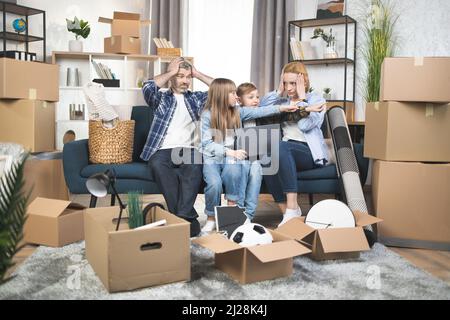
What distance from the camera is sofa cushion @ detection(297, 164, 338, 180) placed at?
2750 mm

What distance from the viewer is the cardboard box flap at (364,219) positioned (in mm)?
2229

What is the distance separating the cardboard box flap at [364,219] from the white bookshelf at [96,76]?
308 centimetres

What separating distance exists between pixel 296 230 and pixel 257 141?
2.53ft

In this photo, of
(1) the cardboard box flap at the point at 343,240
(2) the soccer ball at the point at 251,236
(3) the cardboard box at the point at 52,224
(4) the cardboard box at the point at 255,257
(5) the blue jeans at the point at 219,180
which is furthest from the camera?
(5) the blue jeans at the point at 219,180

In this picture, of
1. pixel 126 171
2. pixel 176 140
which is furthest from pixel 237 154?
pixel 126 171

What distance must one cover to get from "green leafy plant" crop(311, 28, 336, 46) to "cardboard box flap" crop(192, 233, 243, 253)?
2.97m

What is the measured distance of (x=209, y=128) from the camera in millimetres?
2713

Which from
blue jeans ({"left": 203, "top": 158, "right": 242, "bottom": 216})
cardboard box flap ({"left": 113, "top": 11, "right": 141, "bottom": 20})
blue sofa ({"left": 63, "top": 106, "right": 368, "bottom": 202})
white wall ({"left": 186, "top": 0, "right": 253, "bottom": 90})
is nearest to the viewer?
blue jeans ({"left": 203, "top": 158, "right": 242, "bottom": 216})

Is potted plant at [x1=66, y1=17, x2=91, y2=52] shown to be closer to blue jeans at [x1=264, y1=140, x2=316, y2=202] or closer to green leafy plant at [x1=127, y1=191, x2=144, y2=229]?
blue jeans at [x1=264, y1=140, x2=316, y2=202]

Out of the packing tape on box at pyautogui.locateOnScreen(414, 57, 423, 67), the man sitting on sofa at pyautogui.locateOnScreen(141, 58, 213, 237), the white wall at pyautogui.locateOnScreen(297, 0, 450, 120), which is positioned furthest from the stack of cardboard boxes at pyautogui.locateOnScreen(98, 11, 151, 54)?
the packing tape on box at pyautogui.locateOnScreen(414, 57, 423, 67)

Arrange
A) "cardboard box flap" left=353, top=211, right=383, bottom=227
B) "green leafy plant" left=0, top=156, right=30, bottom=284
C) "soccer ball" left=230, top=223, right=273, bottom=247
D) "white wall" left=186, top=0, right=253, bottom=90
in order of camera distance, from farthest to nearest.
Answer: "white wall" left=186, top=0, right=253, bottom=90 < "cardboard box flap" left=353, top=211, right=383, bottom=227 < "soccer ball" left=230, top=223, right=273, bottom=247 < "green leafy plant" left=0, top=156, right=30, bottom=284

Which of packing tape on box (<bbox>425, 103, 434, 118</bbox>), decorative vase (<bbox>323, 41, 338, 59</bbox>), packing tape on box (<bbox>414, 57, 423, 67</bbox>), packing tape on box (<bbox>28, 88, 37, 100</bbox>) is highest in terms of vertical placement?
decorative vase (<bbox>323, 41, 338, 59</bbox>)

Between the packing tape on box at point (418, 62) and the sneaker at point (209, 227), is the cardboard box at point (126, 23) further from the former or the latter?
the packing tape on box at point (418, 62)

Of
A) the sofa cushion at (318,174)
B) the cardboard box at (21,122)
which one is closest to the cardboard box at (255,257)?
the sofa cushion at (318,174)
